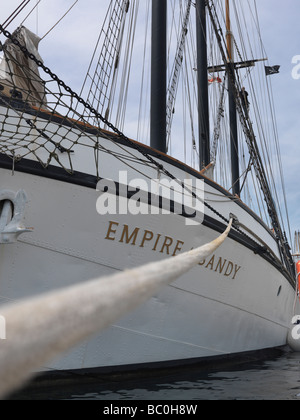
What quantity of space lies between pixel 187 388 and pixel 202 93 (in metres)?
9.79

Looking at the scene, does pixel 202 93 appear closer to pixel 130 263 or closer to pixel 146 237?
pixel 146 237

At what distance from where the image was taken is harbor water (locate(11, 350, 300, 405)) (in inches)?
149

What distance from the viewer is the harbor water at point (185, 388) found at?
3.78 metres

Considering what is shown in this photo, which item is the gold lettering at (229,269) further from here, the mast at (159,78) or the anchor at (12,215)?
the anchor at (12,215)

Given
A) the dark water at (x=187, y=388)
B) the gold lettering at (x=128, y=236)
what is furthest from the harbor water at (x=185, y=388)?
the gold lettering at (x=128, y=236)

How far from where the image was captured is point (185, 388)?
4.28 metres

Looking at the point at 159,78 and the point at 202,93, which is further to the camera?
the point at 202,93

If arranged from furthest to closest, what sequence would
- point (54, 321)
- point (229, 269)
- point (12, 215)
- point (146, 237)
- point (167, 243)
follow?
point (229, 269), point (167, 243), point (146, 237), point (12, 215), point (54, 321)

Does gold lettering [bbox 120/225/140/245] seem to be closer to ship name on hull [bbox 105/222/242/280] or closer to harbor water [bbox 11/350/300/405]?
ship name on hull [bbox 105/222/242/280]

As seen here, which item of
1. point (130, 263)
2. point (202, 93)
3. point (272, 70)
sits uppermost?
point (272, 70)

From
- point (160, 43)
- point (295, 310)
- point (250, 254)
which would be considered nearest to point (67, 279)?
point (250, 254)

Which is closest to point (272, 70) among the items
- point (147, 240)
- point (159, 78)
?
point (159, 78)

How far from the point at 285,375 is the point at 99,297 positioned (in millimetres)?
5693

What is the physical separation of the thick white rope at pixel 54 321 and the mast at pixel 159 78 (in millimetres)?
5858
